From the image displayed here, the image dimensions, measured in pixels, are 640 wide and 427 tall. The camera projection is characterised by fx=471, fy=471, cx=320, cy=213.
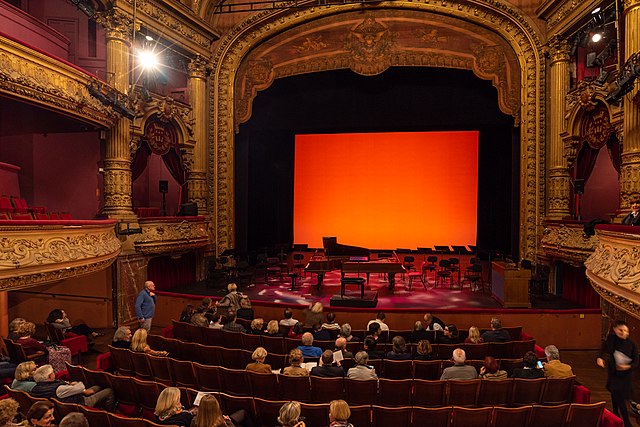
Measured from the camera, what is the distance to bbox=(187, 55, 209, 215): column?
12586 millimetres

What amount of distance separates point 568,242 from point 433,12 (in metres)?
6.86

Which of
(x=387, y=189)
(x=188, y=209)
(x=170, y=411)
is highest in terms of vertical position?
(x=387, y=189)

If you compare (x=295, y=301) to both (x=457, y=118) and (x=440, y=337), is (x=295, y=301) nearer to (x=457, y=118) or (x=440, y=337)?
(x=440, y=337)

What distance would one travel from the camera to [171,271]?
12.0 meters

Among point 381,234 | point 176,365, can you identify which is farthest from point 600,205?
point 176,365

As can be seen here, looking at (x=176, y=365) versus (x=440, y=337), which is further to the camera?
(x=440, y=337)

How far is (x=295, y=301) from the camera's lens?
999cm

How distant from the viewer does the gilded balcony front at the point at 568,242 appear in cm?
917

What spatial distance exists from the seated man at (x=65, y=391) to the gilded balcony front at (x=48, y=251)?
2.45 meters

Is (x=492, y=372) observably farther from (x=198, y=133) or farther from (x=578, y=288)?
(x=198, y=133)

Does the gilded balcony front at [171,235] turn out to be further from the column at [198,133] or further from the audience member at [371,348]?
the audience member at [371,348]

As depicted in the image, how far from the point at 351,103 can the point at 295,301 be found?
259 inches

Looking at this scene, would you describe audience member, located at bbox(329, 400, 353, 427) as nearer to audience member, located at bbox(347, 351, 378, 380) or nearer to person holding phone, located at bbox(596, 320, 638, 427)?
audience member, located at bbox(347, 351, 378, 380)

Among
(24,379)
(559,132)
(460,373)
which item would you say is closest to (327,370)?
(460,373)
